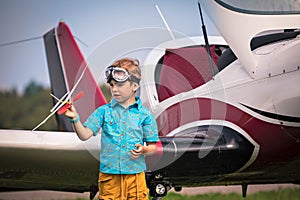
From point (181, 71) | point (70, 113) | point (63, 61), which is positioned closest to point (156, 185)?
point (181, 71)

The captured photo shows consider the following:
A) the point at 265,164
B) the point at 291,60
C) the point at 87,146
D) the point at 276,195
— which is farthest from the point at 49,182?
the point at 276,195

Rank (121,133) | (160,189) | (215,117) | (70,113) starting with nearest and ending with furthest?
(70,113) → (121,133) → (160,189) → (215,117)

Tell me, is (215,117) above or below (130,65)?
below

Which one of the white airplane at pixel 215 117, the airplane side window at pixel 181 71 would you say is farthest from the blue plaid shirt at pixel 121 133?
the airplane side window at pixel 181 71

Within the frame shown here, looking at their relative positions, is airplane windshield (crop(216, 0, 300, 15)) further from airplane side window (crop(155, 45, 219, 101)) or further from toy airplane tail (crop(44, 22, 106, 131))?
toy airplane tail (crop(44, 22, 106, 131))

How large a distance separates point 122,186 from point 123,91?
44 centimetres

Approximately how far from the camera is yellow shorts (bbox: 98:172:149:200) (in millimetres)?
3141

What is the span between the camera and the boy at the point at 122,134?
312 centimetres

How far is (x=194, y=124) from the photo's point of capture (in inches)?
191

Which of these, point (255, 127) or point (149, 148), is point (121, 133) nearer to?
point (149, 148)

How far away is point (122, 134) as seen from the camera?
3.13 metres

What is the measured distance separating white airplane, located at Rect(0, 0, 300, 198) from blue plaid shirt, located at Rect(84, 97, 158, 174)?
951 mm

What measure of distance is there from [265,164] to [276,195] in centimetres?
286

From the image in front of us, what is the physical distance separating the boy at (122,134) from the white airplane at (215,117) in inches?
37.3
